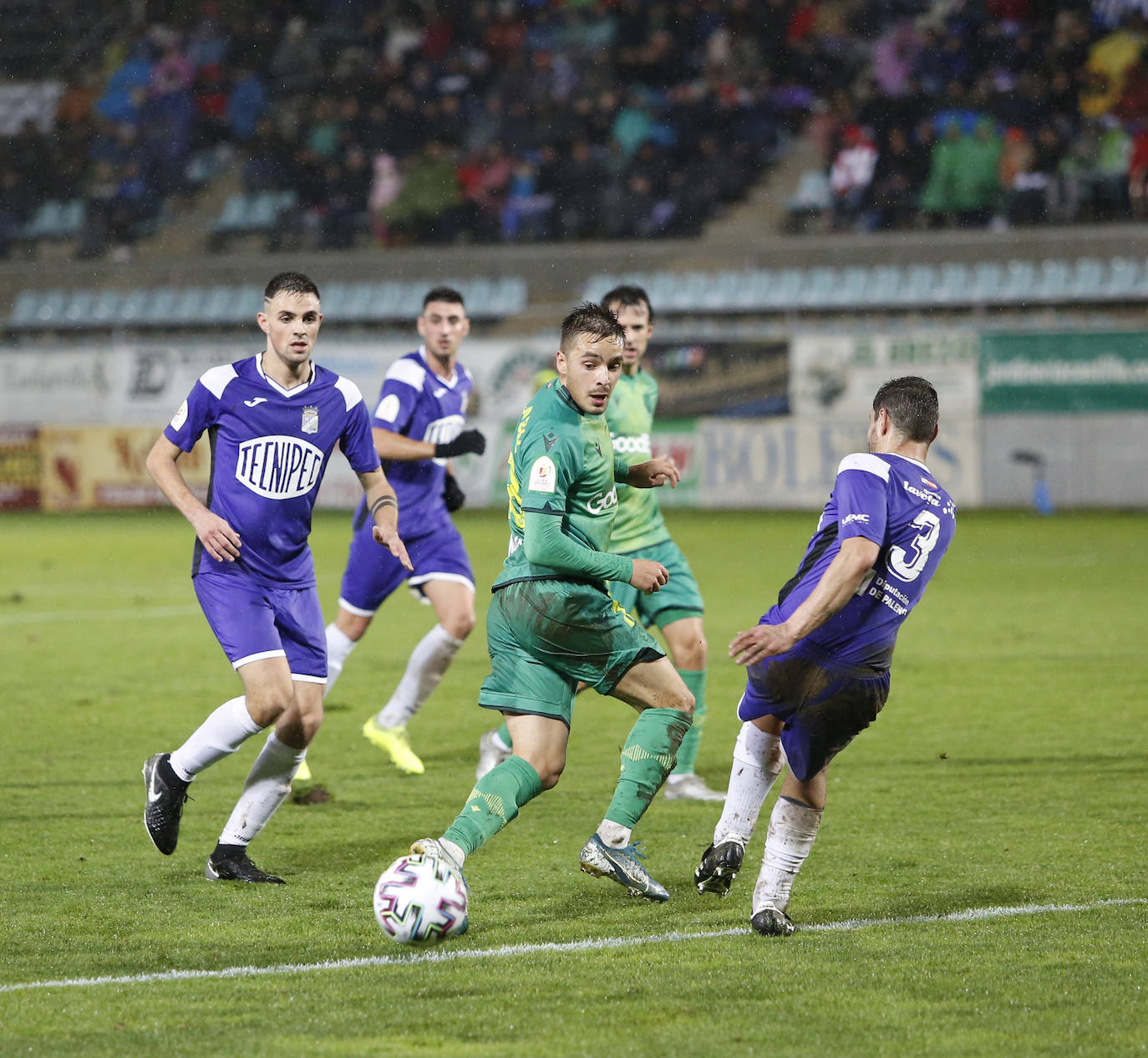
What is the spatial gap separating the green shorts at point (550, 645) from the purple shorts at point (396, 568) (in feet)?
10.1

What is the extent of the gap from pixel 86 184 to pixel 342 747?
28.2 m

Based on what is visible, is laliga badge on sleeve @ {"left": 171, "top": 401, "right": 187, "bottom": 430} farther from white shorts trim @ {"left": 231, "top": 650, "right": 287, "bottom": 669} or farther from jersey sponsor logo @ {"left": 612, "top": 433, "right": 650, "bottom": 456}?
jersey sponsor logo @ {"left": 612, "top": 433, "right": 650, "bottom": 456}

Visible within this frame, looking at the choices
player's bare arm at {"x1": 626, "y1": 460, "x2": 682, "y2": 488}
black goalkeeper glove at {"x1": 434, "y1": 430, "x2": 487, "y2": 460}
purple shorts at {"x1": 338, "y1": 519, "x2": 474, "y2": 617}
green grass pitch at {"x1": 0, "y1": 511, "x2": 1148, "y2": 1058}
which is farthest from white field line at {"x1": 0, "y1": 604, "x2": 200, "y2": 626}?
player's bare arm at {"x1": 626, "y1": 460, "x2": 682, "y2": 488}

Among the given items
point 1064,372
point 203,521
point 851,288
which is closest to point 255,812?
point 203,521

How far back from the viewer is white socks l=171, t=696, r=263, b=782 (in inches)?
229

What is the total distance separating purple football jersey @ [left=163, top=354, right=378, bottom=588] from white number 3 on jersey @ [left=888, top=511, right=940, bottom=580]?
2.17 meters

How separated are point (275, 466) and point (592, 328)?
139 centimetres

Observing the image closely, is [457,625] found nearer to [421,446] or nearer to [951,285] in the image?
[421,446]

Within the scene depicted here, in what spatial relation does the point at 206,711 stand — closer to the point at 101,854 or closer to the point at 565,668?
the point at 101,854

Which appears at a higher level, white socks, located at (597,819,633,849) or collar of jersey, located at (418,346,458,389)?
collar of jersey, located at (418,346,458,389)

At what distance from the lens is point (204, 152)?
34.0 m

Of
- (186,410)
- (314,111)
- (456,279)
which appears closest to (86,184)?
(314,111)

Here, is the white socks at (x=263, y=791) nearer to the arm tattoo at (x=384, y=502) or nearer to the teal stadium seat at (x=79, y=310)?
the arm tattoo at (x=384, y=502)

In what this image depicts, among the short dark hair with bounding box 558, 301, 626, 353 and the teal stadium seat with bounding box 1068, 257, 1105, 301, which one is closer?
the short dark hair with bounding box 558, 301, 626, 353
